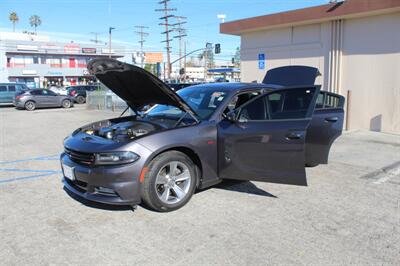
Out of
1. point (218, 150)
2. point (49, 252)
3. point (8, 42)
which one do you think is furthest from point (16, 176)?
point (8, 42)

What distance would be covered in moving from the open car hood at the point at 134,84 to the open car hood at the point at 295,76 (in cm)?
371

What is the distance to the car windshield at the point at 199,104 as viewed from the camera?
5.08 meters

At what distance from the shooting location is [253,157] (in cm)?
457

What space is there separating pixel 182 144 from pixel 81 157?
1.21m

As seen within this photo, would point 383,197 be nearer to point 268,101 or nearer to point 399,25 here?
point 268,101

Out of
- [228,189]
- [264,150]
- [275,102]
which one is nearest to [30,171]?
[228,189]

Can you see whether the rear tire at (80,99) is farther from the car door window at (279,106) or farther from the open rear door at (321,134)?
the car door window at (279,106)

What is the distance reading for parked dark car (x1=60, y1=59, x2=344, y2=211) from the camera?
4.07 meters

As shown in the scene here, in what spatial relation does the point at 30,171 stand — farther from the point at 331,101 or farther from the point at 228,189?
the point at 331,101

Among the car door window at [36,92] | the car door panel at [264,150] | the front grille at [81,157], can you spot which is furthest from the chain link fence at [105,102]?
the car door panel at [264,150]

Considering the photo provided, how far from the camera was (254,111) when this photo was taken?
4.85 metres

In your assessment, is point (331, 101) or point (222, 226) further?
point (331, 101)

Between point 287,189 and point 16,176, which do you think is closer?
point 287,189

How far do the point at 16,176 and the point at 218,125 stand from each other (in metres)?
3.84
